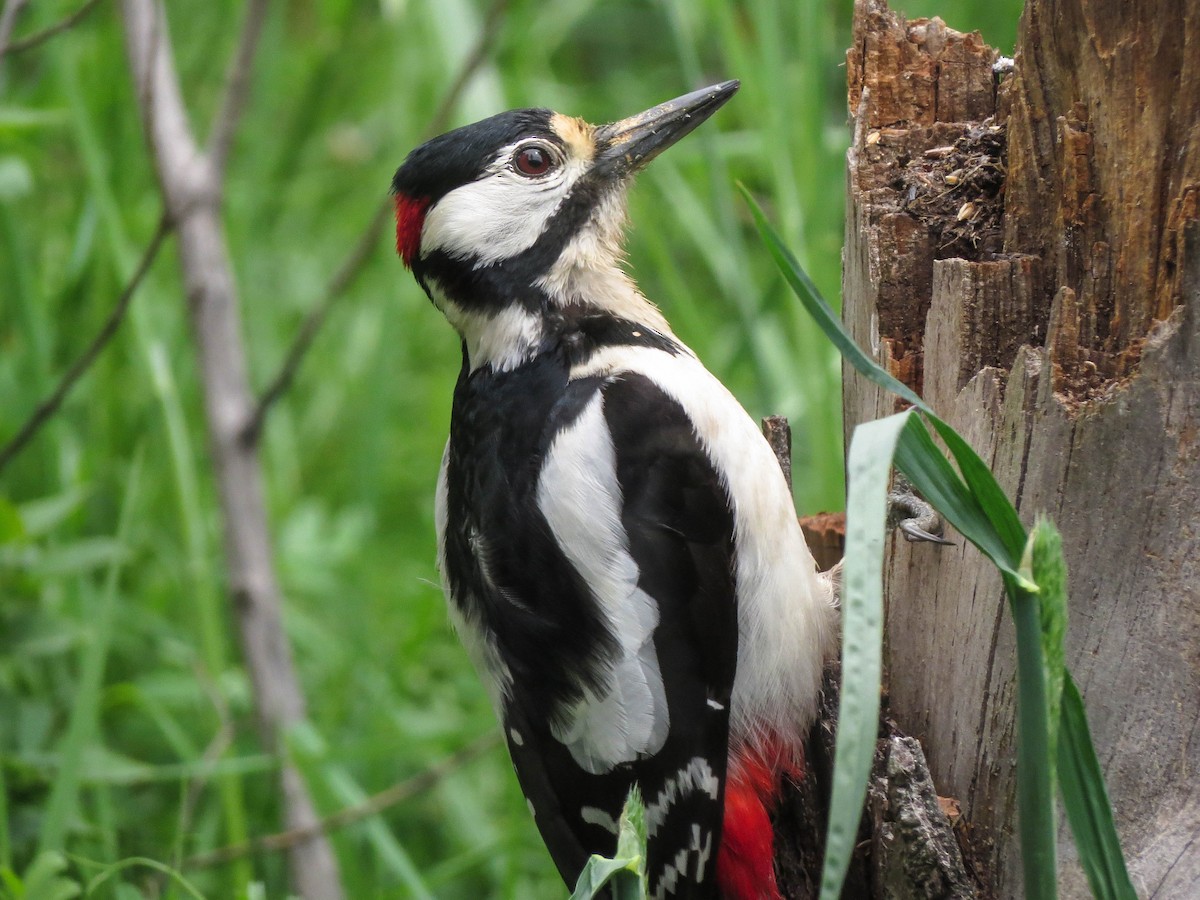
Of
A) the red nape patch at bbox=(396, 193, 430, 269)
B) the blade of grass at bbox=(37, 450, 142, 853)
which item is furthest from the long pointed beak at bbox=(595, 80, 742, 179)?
the blade of grass at bbox=(37, 450, 142, 853)

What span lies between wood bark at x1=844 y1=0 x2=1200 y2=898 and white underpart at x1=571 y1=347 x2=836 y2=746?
0.28 meters

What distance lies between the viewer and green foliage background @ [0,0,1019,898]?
2.73m

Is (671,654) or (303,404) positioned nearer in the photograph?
(671,654)

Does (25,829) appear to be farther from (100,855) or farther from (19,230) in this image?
(19,230)

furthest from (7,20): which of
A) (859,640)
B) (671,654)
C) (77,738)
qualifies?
(859,640)

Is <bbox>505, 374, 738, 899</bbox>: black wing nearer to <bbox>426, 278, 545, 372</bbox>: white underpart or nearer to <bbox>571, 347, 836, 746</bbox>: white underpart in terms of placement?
<bbox>571, 347, 836, 746</bbox>: white underpart

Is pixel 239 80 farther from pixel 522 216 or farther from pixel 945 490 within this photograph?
pixel 945 490

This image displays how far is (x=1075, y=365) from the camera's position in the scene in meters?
1.49

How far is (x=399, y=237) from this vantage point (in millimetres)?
2488

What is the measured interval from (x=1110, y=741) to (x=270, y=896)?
2.46 m

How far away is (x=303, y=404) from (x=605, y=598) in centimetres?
266

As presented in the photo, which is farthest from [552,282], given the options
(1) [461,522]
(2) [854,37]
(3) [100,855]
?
(3) [100,855]

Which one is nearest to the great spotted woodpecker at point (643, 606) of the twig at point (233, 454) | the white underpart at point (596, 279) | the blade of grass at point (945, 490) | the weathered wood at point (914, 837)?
the white underpart at point (596, 279)

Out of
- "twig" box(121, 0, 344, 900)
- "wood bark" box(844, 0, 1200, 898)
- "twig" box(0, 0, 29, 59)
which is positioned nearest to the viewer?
"wood bark" box(844, 0, 1200, 898)
